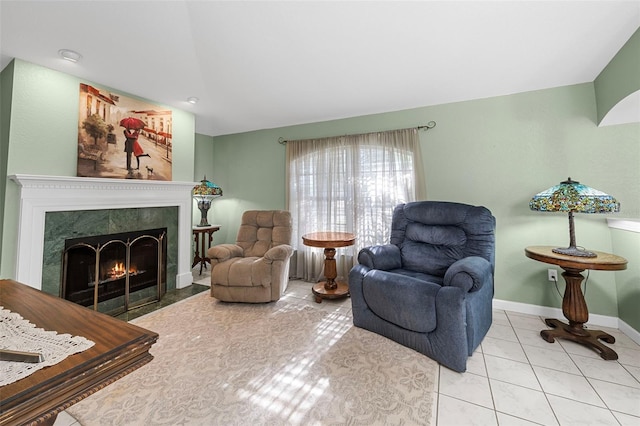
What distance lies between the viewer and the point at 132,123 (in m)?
2.84

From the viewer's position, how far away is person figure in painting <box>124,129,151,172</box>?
2.79m

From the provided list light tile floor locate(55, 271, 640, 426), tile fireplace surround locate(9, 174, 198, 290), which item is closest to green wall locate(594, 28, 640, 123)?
light tile floor locate(55, 271, 640, 426)

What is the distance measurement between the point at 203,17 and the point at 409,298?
2591mm

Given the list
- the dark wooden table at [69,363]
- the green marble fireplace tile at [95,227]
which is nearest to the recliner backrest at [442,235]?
the dark wooden table at [69,363]

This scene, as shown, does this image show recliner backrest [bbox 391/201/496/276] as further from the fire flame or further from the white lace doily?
the fire flame

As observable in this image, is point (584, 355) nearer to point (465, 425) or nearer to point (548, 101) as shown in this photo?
point (465, 425)

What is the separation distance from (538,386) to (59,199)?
13.3ft

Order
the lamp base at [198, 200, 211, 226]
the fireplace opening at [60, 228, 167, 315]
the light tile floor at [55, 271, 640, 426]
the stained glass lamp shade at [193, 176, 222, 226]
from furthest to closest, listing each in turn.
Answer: the lamp base at [198, 200, 211, 226] → the stained glass lamp shade at [193, 176, 222, 226] → the fireplace opening at [60, 228, 167, 315] → the light tile floor at [55, 271, 640, 426]

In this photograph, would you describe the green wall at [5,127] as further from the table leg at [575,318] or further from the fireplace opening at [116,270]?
the table leg at [575,318]

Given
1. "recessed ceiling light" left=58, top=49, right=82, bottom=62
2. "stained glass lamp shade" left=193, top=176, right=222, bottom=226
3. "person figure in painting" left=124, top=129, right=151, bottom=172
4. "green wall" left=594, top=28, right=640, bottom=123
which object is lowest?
"stained glass lamp shade" left=193, top=176, right=222, bottom=226

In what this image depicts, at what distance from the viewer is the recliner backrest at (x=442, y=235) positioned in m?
2.30

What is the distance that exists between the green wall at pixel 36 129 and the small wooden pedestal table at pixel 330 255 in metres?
2.51

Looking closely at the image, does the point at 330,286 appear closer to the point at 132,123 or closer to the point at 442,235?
the point at 442,235

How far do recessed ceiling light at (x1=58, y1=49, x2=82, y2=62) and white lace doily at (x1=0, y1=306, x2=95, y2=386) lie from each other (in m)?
2.35
